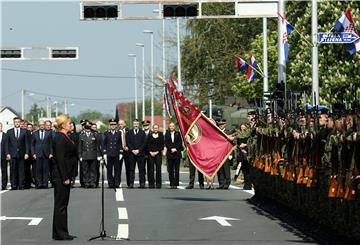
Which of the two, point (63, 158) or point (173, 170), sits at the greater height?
point (63, 158)

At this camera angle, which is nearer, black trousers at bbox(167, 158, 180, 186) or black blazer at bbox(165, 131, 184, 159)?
black trousers at bbox(167, 158, 180, 186)

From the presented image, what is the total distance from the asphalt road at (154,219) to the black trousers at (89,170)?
281 centimetres

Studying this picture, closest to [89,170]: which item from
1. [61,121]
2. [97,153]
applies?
[97,153]

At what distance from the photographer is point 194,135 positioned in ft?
79.4

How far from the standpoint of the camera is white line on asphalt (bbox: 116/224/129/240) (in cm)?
1712

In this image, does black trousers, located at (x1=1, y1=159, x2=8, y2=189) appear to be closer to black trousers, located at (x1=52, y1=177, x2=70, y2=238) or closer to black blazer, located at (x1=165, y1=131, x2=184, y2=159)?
black blazer, located at (x1=165, y1=131, x2=184, y2=159)

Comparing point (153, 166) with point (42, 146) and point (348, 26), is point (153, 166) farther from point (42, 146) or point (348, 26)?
point (348, 26)

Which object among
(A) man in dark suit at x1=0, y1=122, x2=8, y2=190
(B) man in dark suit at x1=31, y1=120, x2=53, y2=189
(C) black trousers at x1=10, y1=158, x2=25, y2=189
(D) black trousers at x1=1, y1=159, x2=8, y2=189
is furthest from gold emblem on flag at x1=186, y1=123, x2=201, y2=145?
(D) black trousers at x1=1, y1=159, x2=8, y2=189

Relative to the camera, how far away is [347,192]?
14.1m

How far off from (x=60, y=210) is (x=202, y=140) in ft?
24.8

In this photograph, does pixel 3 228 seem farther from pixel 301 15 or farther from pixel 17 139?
pixel 301 15

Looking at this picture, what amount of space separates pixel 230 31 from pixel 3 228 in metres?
47.4

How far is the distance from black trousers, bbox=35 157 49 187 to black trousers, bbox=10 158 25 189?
1.37 ft

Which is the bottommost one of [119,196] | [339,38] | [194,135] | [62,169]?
[119,196]
